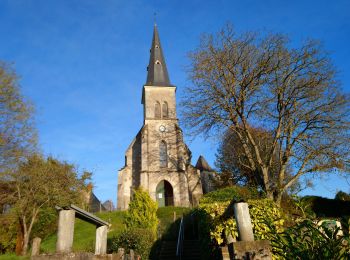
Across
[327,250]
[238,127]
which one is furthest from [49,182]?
[327,250]

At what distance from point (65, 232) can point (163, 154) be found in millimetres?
26121

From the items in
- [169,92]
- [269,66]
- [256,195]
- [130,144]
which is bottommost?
[256,195]

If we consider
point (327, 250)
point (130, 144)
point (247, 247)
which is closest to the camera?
point (327, 250)

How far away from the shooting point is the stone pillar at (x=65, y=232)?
5781mm

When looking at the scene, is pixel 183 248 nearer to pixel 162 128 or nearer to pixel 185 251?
pixel 185 251

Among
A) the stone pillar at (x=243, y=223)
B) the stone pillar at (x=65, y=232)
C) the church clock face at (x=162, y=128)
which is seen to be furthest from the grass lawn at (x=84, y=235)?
the stone pillar at (x=243, y=223)

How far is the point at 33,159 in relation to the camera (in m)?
19.8

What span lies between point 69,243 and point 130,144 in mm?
27414

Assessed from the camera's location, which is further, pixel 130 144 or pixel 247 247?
pixel 130 144

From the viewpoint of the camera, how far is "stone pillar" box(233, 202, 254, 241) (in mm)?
5328

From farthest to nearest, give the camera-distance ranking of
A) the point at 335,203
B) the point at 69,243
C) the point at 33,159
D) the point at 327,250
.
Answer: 1. the point at 335,203
2. the point at 33,159
3. the point at 69,243
4. the point at 327,250

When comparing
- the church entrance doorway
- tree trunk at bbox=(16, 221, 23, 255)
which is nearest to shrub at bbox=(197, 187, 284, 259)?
tree trunk at bbox=(16, 221, 23, 255)

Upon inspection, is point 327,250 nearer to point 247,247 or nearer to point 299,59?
point 247,247

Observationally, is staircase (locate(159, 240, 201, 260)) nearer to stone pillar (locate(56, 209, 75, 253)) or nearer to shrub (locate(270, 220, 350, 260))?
stone pillar (locate(56, 209, 75, 253))
